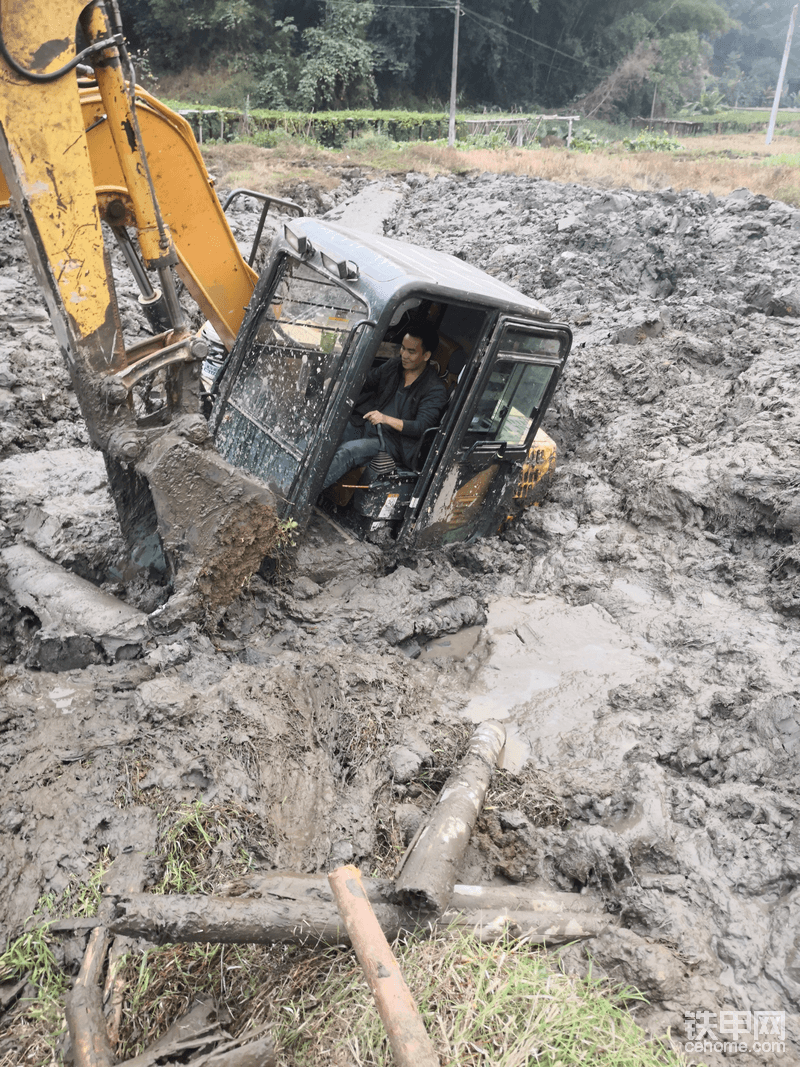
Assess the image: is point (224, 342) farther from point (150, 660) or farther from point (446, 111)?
point (446, 111)

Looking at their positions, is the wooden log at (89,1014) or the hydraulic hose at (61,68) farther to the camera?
the hydraulic hose at (61,68)

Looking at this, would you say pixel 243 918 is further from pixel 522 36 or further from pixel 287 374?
pixel 522 36

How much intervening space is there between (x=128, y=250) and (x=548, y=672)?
11.5 feet

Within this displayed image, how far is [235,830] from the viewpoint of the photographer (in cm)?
290

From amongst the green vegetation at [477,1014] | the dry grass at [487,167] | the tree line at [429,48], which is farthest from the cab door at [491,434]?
the tree line at [429,48]

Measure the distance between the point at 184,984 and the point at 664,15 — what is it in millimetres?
57474

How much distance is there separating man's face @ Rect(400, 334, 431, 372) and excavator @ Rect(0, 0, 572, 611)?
0.24 m

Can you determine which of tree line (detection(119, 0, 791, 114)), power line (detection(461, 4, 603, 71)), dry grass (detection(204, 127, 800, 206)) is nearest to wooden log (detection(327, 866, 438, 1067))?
dry grass (detection(204, 127, 800, 206))

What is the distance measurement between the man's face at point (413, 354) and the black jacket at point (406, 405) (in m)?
0.06

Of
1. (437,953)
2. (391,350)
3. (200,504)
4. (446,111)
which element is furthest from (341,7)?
(437,953)

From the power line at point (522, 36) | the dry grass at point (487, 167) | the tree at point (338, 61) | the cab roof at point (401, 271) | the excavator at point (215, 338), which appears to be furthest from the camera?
Result: the power line at point (522, 36)

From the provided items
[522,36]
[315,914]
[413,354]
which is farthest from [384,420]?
[522,36]

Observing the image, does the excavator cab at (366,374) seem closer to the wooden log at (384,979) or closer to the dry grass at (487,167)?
the wooden log at (384,979)

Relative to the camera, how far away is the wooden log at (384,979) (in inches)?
75.4
